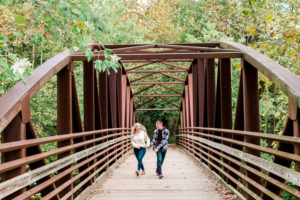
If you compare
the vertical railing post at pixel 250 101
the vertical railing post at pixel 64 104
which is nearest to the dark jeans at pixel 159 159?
the vertical railing post at pixel 250 101

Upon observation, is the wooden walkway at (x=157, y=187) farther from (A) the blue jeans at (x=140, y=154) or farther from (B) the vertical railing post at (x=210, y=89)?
(B) the vertical railing post at (x=210, y=89)

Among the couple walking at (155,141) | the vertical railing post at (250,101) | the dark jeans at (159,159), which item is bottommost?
the dark jeans at (159,159)

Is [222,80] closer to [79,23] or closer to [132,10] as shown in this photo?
[79,23]

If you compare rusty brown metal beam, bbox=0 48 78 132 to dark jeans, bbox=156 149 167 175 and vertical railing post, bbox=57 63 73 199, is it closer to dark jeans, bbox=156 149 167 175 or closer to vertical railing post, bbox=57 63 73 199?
vertical railing post, bbox=57 63 73 199

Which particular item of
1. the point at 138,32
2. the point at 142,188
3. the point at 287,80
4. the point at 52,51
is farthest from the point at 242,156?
the point at 138,32

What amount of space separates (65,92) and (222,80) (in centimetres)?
344

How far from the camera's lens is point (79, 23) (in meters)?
3.71

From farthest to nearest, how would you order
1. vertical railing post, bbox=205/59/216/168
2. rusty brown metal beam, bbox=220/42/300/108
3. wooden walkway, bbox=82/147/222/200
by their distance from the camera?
1. vertical railing post, bbox=205/59/216/168
2. wooden walkway, bbox=82/147/222/200
3. rusty brown metal beam, bbox=220/42/300/108

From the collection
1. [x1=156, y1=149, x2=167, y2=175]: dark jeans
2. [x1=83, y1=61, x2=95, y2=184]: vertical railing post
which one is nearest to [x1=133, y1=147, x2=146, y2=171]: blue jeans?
[x1=156, y1=149, x2=167, y2=175]: dark jeans

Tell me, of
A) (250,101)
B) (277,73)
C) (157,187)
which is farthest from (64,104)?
(277,73)

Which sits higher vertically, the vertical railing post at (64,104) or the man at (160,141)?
the vertical railing post at (64,104)

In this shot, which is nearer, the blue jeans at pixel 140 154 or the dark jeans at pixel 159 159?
the dark jeans at pixel 159 159

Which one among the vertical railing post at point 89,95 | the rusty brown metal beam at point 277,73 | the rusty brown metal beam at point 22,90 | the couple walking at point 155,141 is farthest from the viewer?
the couple walking at point 155,141

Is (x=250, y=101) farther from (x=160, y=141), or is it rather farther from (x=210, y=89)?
(x=210, y=89)
